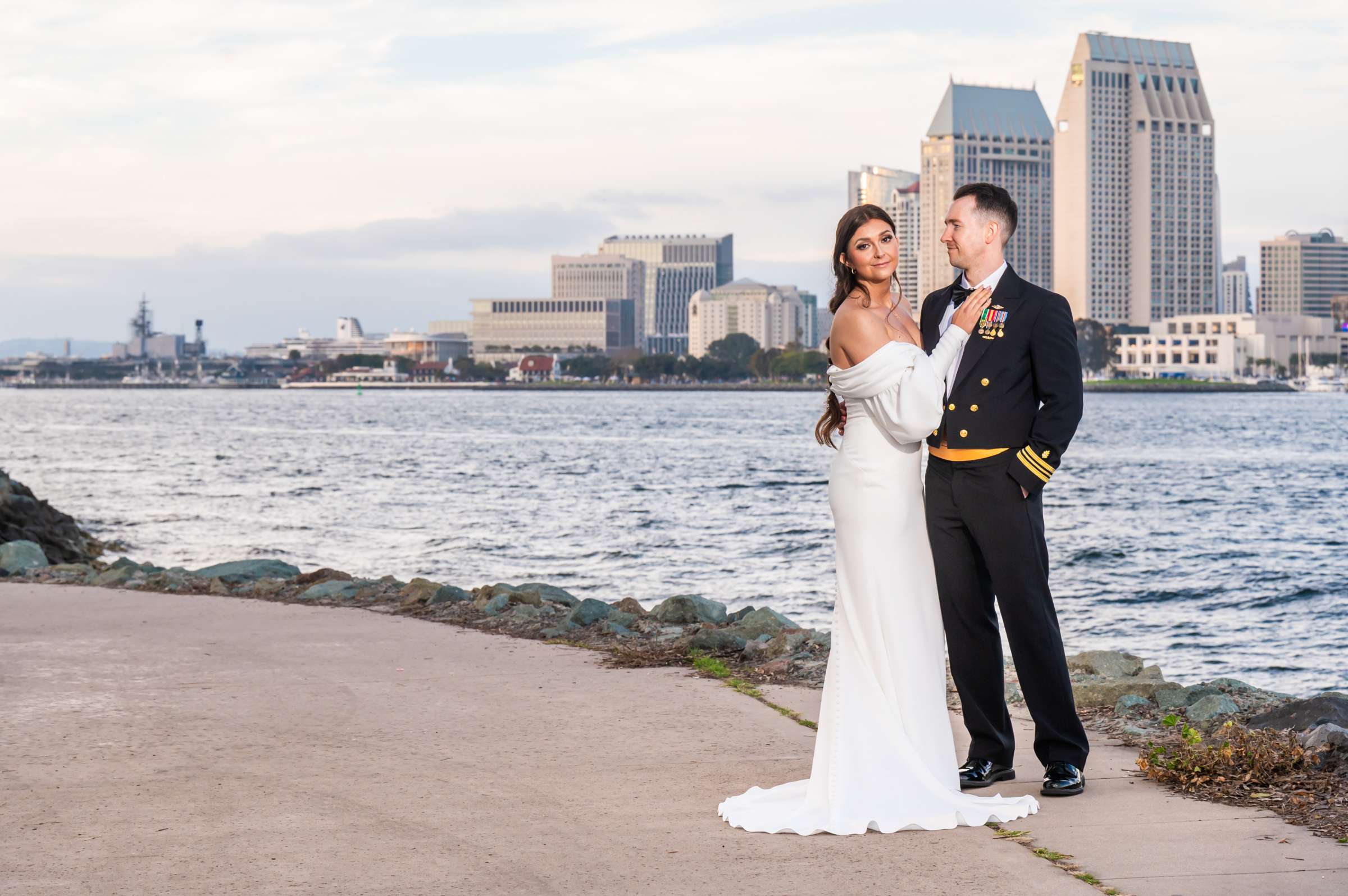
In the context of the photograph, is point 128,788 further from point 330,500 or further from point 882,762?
point 330,500

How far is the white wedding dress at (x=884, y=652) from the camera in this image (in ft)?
17.3

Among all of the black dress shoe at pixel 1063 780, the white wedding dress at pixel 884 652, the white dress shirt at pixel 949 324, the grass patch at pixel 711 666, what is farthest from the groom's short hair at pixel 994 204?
the grass patch at pixel 711 666

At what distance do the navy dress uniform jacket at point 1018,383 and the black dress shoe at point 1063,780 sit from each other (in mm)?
1104

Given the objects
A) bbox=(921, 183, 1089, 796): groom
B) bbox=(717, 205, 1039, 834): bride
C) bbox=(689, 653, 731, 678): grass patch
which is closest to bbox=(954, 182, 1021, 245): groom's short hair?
bbox=(921, 183, 1089, 796): groom

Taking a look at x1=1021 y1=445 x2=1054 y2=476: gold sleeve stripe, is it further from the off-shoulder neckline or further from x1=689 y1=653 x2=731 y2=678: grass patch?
x1=689 y1=653 x2=731 y2=678: grass patch

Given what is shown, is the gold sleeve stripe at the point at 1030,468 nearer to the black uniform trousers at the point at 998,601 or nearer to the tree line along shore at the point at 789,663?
the black uniform trousers at the point at 998,601

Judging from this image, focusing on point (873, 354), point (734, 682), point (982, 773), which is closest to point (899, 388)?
point (873, 354)

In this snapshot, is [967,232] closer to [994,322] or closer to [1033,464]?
[994,322]

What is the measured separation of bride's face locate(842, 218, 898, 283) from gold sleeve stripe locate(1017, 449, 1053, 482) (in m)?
0.86

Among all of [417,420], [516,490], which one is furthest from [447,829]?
[417,420]

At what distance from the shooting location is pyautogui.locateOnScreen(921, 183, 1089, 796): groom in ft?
18.6

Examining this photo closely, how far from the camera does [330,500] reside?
3825cm

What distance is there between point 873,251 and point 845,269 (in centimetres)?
16

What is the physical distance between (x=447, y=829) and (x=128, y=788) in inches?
57.1
